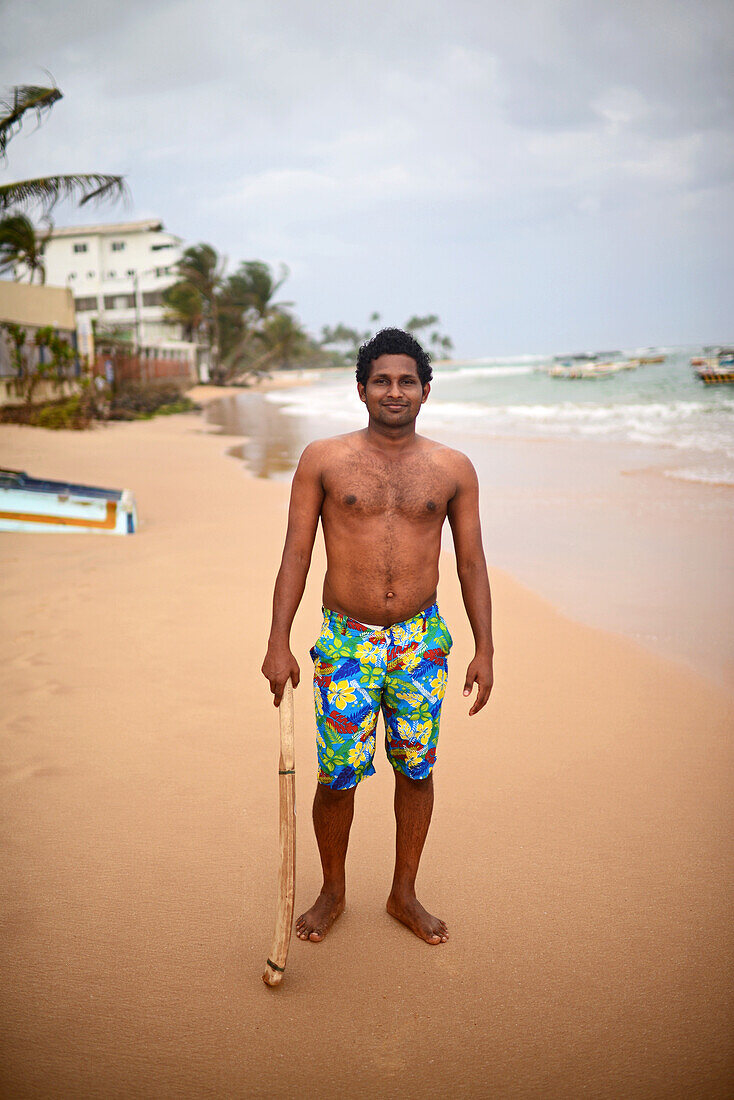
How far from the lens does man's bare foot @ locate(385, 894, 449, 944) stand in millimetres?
2512

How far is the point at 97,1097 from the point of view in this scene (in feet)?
6.37

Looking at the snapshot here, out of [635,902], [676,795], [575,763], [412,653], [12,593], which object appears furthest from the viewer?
[12,593]

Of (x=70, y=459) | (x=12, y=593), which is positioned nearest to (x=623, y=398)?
(x=70, y=459)

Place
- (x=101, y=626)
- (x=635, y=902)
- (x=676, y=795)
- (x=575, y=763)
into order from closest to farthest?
1. (x=635, y=902)
2. (x=676, y=795)
3. (x=575, y=763)
4. (x=101, y=626)

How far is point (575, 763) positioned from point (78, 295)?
5029 centimetres

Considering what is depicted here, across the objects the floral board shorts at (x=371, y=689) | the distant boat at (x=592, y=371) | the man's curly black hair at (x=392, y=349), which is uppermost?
the distant boat at (x=592, y=371)

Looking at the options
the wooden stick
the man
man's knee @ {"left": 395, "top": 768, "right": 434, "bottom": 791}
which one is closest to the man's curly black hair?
the man

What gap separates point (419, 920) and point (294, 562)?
4.15 feet

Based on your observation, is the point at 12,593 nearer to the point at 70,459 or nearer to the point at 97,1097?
the point at 97,1097

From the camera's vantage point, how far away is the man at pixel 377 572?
2400mm

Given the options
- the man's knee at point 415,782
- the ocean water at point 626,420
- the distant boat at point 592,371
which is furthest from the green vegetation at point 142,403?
the distant boat at point 592,371

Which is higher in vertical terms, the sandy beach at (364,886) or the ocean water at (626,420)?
the ocean water at (626,420)

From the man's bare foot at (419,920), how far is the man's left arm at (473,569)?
696 mm

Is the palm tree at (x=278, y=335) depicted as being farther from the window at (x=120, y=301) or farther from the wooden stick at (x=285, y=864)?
the wooden stick at (x=285, y=864)
